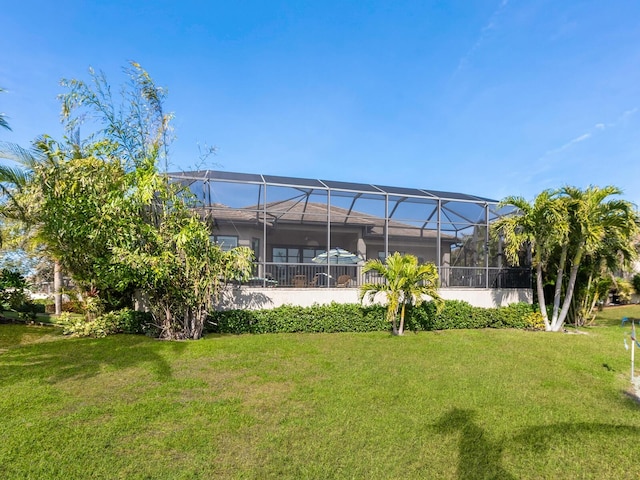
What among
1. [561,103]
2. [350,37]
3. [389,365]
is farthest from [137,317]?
[561,103]

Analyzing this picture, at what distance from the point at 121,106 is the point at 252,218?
18.4 ft

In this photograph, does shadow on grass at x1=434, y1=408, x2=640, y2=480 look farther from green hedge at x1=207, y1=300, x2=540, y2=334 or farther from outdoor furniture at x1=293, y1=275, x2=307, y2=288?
outdoor furniture at x1=293, y1=275, x2=307, y2=288

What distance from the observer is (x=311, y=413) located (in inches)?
178

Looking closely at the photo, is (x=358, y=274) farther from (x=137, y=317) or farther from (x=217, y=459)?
(x=217, y=459)

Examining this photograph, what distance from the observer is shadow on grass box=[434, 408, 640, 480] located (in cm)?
331

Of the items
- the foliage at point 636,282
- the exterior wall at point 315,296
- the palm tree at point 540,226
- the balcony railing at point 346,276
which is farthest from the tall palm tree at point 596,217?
the foliage at point 636,282

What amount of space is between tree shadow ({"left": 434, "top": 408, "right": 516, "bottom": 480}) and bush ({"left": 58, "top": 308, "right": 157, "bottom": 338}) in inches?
320

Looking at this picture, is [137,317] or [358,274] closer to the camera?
[137,317]

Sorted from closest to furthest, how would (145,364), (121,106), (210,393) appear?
(210,393), (145,364), (121,106)

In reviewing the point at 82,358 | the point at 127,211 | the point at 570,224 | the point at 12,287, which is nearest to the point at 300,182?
the point at 127,211

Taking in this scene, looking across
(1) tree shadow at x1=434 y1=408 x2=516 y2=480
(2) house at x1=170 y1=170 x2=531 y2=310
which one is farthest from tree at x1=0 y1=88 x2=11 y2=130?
(1) tree shadow at x1=434 y1=408 x2=516 y2=480

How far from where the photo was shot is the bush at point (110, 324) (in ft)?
30.6

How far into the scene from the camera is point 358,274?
505 inches

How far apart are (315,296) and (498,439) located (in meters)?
8.12
